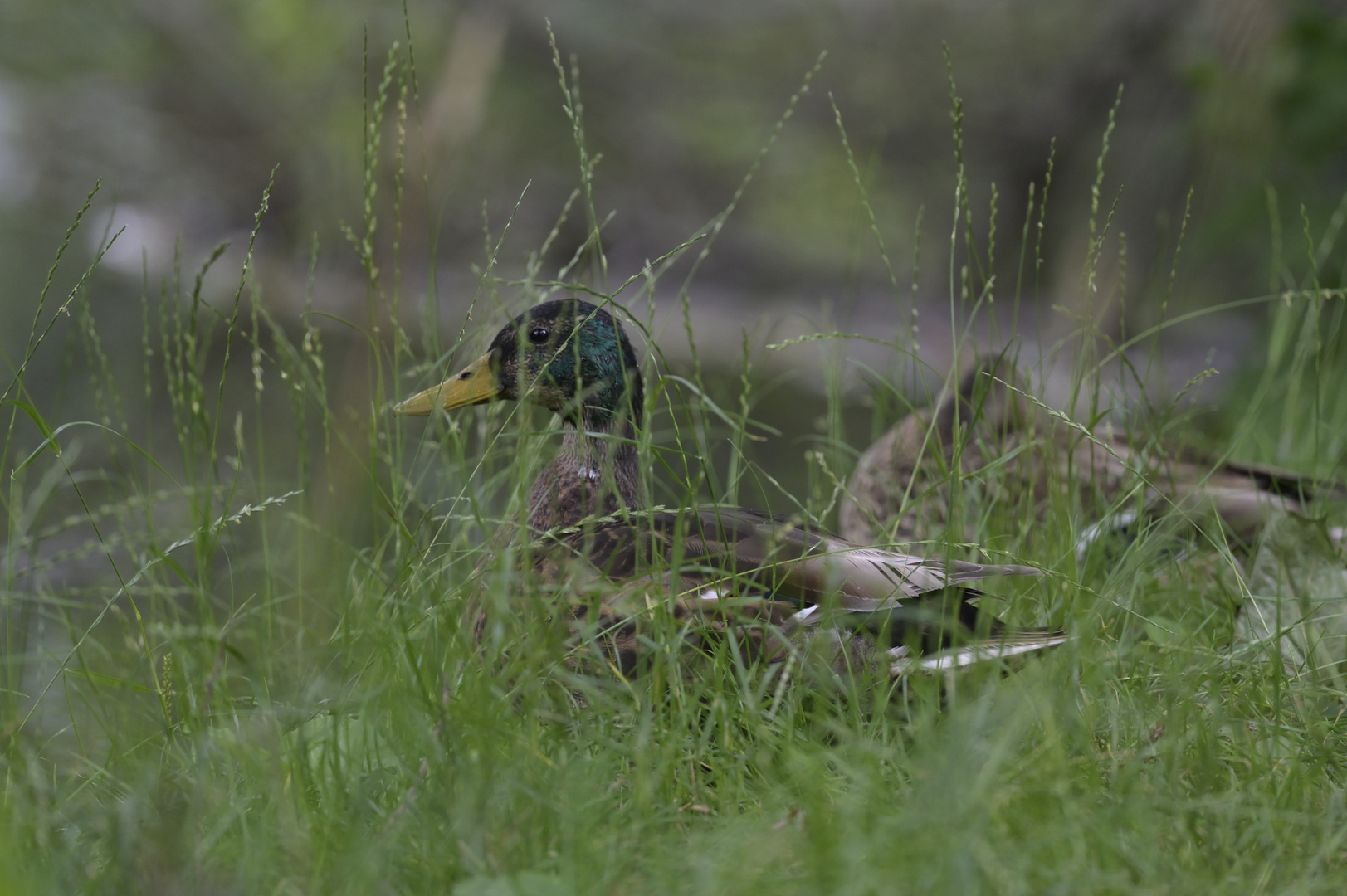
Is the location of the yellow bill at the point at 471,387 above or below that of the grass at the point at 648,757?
above

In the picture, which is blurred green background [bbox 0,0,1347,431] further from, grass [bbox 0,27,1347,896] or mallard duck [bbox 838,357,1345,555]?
grass [bbox 0,27,1347,896]

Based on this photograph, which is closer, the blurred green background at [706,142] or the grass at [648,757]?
the grass at [648,757]

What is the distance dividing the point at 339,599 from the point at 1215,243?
6.13 meters

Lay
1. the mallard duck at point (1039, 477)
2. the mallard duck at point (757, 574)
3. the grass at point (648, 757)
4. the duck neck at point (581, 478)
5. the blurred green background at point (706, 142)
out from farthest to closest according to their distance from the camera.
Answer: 1. the blurred green background at point (706, 142)
2. the duck neck at point (581, 478)
3. the mallard duck at point (1039, 477)
4. the mallard duck at point (757, 574)
5. the grass at point (648, 757)

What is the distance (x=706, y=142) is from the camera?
13.4 metres

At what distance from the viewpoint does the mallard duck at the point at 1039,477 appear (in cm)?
233

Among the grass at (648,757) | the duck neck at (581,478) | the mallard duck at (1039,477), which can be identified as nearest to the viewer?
the grass at (648,757)

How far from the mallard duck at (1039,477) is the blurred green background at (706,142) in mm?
3011

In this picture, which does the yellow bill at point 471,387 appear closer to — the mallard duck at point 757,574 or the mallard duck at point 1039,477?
the mallard duck at point 757,574

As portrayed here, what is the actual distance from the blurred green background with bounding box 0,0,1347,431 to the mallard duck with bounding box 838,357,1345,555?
3.01 meters

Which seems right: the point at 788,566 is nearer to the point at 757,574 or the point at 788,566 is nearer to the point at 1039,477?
the point at 757,574

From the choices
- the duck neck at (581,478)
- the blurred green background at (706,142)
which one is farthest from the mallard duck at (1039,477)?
the blurred green background at (706,142)

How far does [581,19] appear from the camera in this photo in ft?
34.5

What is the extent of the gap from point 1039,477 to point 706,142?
10724mm
